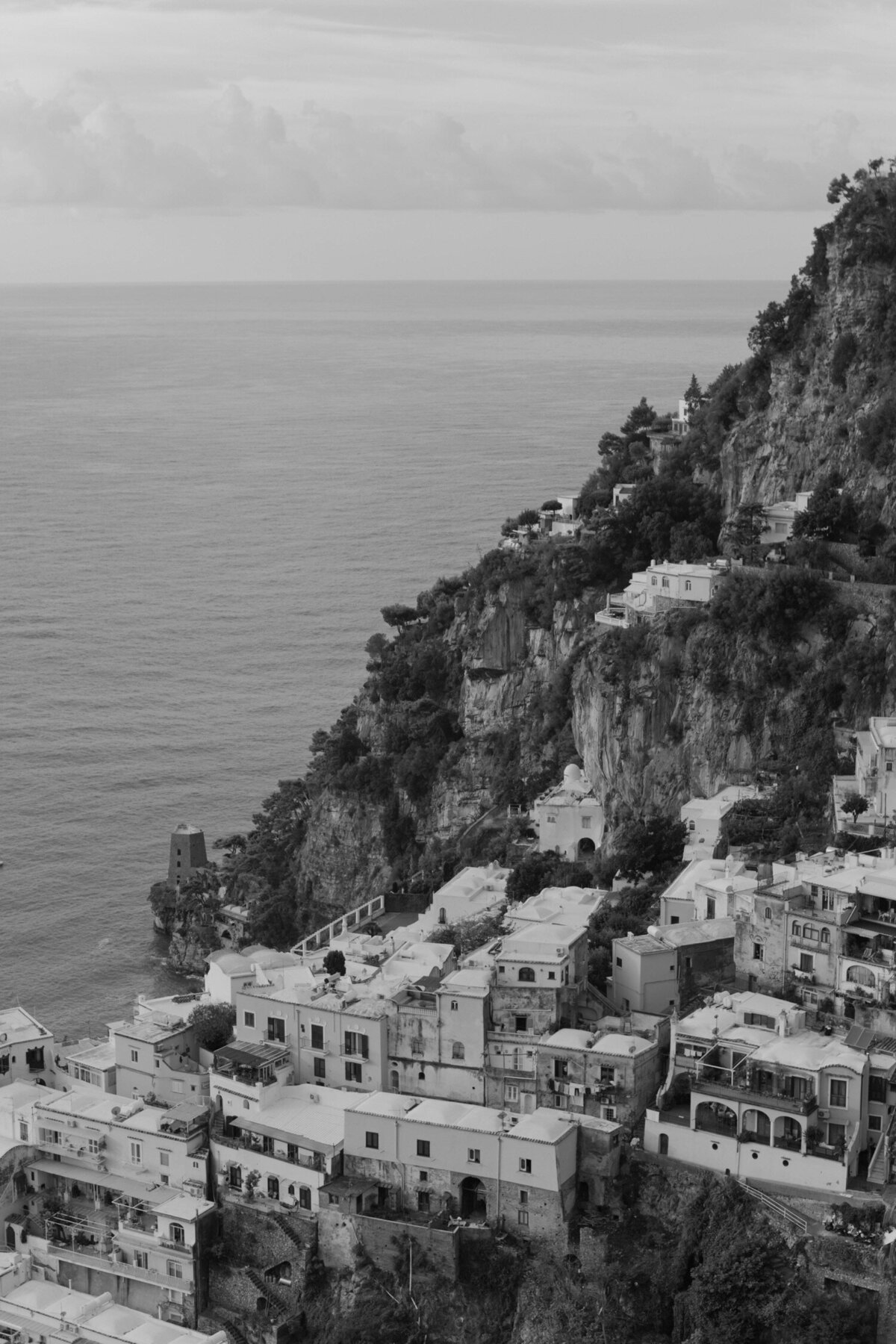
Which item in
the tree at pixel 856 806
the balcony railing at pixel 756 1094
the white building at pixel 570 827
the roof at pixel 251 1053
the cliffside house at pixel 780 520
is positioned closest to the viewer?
the balcony railing at pixel 756 1094

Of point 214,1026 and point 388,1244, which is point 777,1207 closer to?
point 388,1244

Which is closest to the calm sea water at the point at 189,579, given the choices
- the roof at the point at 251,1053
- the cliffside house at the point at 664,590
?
the roof at the point at 251,1053

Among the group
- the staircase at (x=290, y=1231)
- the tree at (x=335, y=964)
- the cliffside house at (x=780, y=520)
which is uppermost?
the cliffside house at (x=780, y=520)

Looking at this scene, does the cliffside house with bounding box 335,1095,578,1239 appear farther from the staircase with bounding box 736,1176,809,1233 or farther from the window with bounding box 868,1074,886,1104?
the window with bounding box 868,1074,886,1104

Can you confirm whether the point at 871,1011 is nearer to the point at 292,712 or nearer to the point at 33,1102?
the point at 33,1102

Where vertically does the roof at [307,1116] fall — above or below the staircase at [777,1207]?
above

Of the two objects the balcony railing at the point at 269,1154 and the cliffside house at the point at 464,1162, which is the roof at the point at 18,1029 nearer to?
the balcony railing at the point at 269,1154
